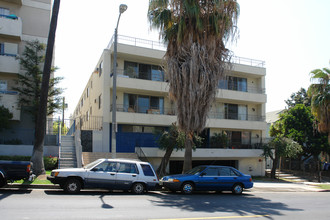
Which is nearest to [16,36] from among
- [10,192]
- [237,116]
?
[10,192]

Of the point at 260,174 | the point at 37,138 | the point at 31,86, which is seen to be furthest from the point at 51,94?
the point at 260,174

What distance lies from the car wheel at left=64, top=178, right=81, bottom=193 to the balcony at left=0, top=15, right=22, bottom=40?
15.0 m

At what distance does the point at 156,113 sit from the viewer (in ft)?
85.8

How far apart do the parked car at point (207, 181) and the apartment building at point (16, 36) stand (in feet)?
43.3

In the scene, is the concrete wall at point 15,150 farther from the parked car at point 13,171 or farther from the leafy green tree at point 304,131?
the leafy green tree at point 304,131

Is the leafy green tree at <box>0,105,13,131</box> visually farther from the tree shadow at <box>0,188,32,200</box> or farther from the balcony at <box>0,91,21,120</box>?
the tree shadow at <box>0,188,32,200</box>

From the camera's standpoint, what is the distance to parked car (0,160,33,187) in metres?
11.8

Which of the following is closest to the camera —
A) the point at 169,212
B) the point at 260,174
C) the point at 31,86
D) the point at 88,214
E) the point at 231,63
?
the point at 88,214

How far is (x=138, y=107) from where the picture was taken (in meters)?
26.1

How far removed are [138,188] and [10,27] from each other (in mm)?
16471

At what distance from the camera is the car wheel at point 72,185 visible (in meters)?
12.1

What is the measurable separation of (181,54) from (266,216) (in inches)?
385

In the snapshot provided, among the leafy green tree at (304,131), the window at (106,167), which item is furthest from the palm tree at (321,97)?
the window at (106,167)

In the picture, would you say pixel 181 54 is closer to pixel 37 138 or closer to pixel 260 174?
pixel 37 138
